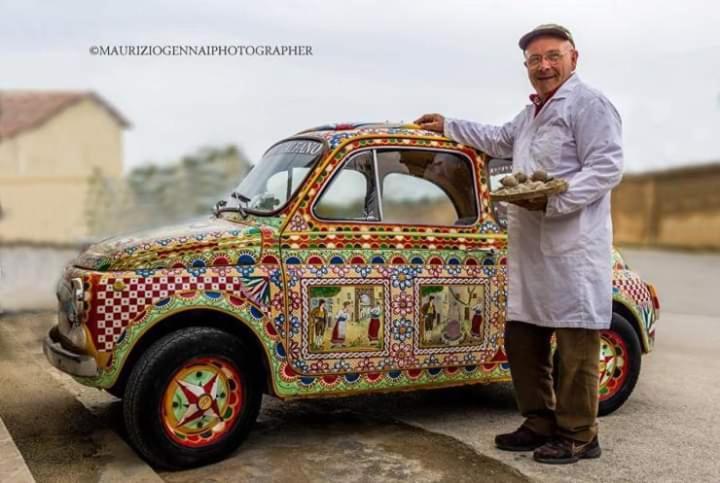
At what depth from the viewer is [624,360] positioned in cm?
577

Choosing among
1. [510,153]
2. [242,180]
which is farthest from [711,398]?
[242,180]

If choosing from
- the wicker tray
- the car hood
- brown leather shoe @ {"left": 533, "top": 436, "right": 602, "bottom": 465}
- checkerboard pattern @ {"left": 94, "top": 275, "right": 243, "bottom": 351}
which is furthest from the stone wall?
checkerboard pattern @ {"left": 94, "top": 275, "right": 243, "bottom": 351}

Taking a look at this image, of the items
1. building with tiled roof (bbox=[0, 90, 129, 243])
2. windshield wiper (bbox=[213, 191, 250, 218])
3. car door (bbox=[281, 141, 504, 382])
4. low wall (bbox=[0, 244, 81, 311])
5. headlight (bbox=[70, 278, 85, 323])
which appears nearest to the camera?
headlight (bbox=[70, 278, 85, 323])

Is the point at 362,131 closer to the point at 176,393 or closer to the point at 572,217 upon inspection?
the point at 572,217

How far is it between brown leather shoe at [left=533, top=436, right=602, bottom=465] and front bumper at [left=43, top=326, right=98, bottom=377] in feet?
8.21

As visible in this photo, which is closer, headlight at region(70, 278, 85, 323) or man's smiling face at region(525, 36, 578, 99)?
headlight at region(70, 278, 85, 323)

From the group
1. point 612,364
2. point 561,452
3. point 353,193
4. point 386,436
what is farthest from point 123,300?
point 612,364

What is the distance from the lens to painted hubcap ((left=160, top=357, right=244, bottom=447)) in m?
4.51

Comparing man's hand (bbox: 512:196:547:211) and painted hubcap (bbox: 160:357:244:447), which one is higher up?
man's hand (bbox: 512:196:547:211)

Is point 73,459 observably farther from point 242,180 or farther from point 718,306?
point 718,306

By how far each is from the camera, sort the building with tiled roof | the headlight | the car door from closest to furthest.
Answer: the headlight < the car door < the building with tiled roof

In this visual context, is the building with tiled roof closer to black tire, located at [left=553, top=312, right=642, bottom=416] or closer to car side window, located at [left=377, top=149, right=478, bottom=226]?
car side window, located at [left=377, top=149, right=478, bottom=226]

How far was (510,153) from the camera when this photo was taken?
17.6 feet

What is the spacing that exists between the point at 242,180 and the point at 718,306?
34.2ft
